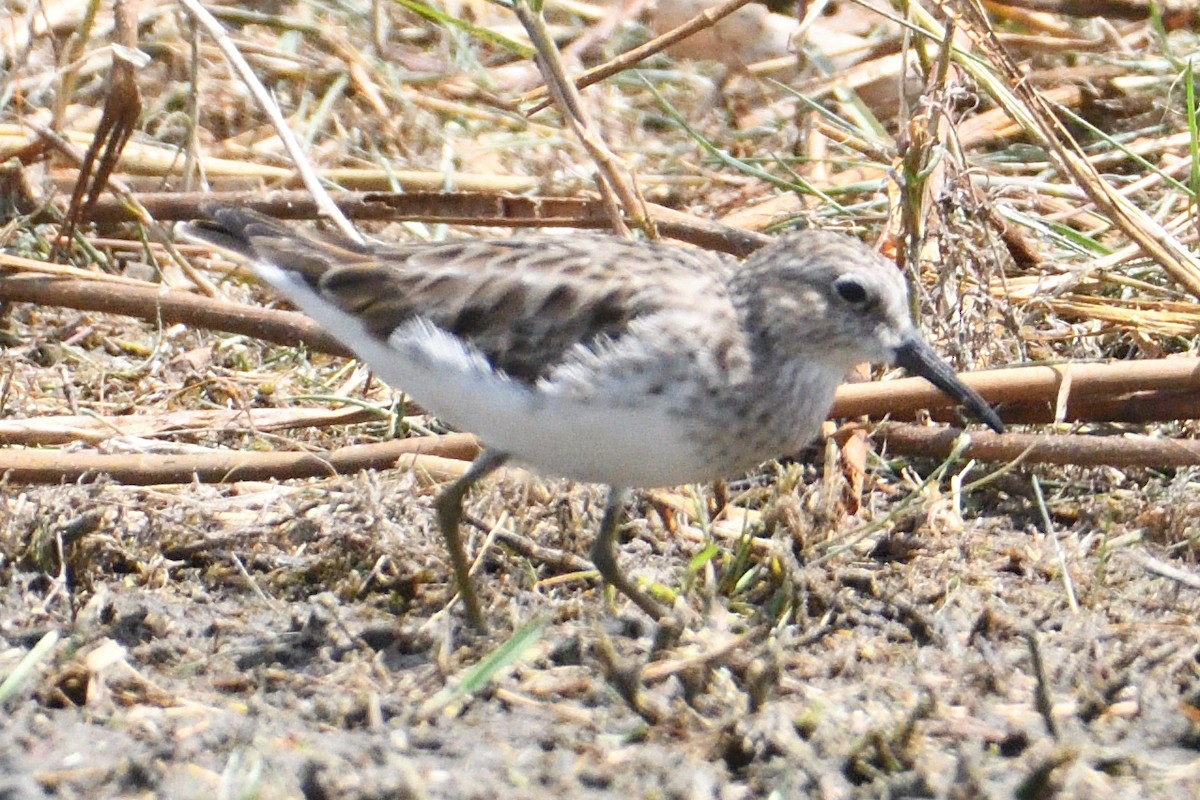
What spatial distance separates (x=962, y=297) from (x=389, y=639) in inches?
78.6

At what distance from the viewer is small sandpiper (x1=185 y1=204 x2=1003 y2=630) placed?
3527 mm

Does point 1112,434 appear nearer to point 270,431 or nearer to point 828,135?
point 828,135

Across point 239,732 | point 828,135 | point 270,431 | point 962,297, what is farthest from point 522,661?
point 828,135

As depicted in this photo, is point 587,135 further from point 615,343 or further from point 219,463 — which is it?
point 219,463

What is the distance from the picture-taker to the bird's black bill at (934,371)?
387 centimetres

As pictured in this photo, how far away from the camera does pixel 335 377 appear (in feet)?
16.9

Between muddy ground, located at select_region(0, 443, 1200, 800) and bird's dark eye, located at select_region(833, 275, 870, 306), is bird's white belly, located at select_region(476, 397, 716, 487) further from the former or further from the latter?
bird's dark eye, located at select_region(833, 275, 870, 306)

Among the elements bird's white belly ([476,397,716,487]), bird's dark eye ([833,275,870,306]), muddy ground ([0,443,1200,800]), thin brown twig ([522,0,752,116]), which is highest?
thin brown twig ([522,0,752,116])

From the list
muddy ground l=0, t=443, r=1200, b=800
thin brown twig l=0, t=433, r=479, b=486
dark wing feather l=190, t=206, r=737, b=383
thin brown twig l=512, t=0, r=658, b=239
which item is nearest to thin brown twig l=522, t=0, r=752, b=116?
thin brown twig l=512, t=0, r=658, b=239

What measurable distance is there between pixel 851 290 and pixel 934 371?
1.07ft

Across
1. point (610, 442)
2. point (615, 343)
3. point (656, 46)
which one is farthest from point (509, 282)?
point (656, 46)

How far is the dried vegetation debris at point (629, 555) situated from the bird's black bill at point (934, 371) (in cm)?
34

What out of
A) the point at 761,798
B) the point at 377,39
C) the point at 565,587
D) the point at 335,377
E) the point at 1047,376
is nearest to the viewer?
the point at 761,798

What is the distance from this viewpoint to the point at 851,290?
3746mm
